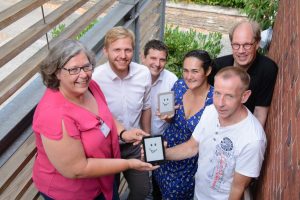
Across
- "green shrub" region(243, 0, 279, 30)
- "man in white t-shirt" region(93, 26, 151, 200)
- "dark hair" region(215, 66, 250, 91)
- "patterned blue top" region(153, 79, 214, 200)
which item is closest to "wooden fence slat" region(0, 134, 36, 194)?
"man in white t-shirt" region(93, 26, 151, 200)

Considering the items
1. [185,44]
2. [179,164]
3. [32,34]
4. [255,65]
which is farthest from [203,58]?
[185,44]

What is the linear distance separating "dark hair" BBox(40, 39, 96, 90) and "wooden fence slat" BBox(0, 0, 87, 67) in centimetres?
22

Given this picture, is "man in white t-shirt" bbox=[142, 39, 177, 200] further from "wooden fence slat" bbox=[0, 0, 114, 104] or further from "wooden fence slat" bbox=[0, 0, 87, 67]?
"wooden fence slat" bbox=[0, 0, 87, 67]

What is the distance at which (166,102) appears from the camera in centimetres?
300

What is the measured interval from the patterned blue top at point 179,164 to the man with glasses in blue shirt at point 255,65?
341 millimetres

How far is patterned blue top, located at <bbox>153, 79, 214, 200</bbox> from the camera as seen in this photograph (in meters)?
2.98

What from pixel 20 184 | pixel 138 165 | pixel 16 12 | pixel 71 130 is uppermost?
pixel 16 12

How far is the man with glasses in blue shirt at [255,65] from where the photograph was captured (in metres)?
2.84

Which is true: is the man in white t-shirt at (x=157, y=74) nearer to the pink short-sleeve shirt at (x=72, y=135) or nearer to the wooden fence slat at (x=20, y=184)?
the pink short-sleeve shirt at (x=72, y=135)

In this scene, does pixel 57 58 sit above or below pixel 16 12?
below

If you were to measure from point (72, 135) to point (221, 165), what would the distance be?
1048mm

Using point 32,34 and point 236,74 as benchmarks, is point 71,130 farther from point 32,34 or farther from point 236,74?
point 236,74

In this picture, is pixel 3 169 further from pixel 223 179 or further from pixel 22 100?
pixel 223 179

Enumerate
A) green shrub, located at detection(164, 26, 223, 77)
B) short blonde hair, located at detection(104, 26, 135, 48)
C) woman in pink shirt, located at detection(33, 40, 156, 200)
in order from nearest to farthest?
woman in pink shirt, located at detection(33, 40, 156, 200) < short blonde hair, located at detection(104, 26, 135, 48) < green shrub, located at detection(164, 26, 223, 77)
